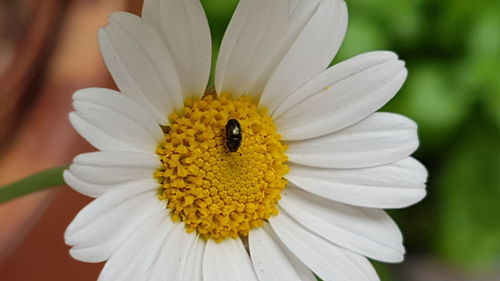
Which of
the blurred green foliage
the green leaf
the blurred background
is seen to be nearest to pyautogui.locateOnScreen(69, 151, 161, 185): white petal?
the blurred background

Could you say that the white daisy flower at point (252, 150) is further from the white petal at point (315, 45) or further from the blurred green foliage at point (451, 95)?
the blurred green foliage at point (451, 95)

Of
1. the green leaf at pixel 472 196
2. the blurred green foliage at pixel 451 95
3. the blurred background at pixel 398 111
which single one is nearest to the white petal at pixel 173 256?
the blurred background at pixel 398 111

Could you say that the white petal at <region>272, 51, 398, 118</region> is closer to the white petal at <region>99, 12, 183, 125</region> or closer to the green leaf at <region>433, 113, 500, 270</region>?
the white petal at <region>99, 12, 183, 125</region>

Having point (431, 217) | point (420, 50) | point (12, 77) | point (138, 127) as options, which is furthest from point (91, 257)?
point (431, 217)

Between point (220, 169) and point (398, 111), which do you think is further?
point (398, 111)

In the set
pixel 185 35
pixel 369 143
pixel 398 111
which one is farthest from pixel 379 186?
pixel 398 111

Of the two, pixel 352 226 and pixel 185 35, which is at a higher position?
pixel 185 35

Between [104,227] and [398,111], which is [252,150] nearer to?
[104,227]
